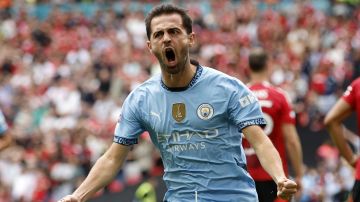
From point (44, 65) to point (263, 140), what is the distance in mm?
16396

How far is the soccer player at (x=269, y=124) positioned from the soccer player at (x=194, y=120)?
2721mm

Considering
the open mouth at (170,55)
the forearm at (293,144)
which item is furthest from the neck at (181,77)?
the forearm at (293,144)

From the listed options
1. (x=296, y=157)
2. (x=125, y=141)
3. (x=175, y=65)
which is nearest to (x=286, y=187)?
(x=175, y=65)

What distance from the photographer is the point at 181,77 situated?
705cm

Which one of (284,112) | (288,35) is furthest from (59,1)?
(284,112)

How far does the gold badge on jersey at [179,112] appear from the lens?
6984 mm

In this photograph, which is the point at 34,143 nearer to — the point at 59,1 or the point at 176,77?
the point at 59,1

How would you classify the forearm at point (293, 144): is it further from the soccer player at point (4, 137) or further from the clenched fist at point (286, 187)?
the clenched fist at point (286, 187)

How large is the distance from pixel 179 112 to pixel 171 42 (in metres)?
0.46

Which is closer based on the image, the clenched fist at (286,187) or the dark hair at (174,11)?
the clenched fist at (286,187)

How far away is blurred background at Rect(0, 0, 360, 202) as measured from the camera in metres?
16.7

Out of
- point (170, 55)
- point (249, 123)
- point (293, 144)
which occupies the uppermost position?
point (170, 55)

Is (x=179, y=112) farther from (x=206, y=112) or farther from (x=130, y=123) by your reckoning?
(x=130, y=123)

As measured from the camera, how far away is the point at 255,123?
6.84 m
